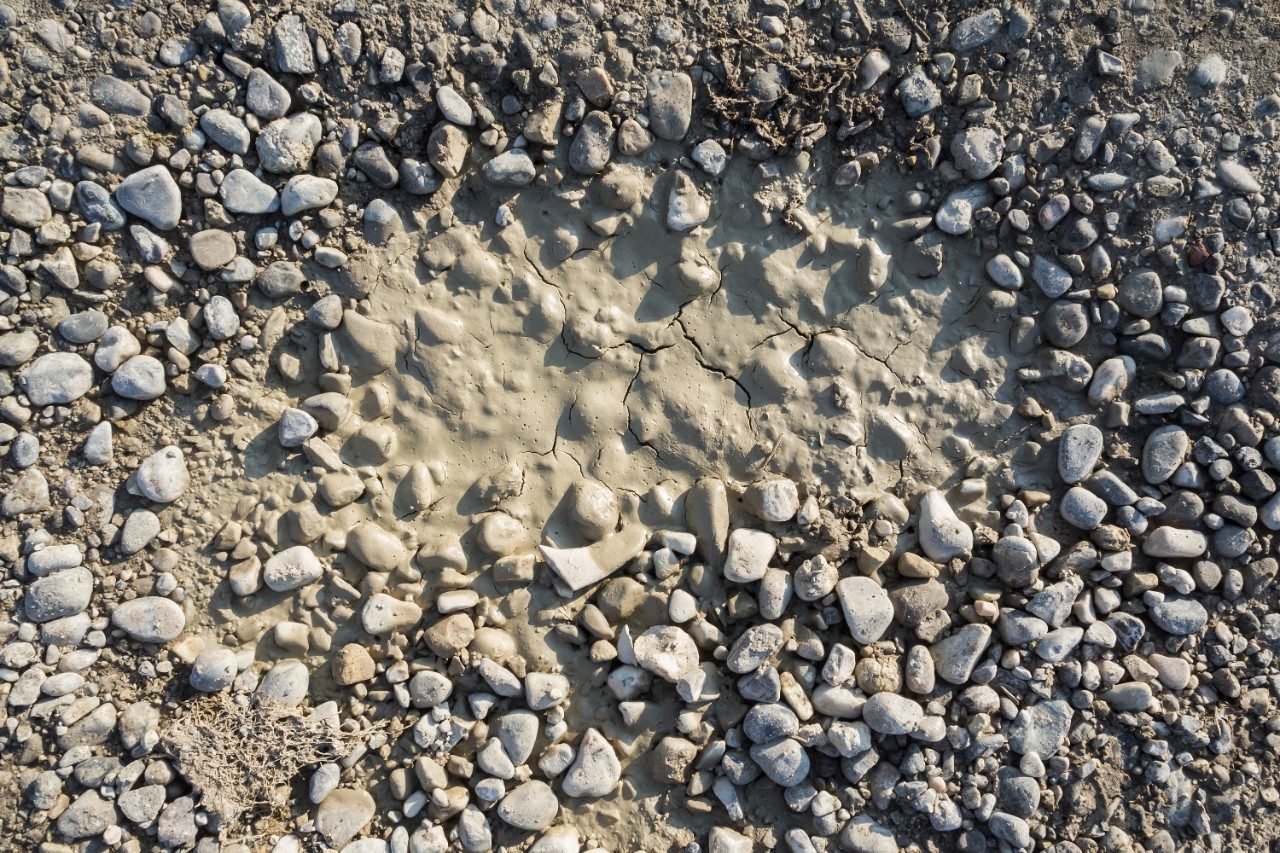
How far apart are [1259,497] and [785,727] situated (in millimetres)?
1974

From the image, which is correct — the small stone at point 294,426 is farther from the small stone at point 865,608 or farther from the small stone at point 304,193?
the small stone at point 865,608

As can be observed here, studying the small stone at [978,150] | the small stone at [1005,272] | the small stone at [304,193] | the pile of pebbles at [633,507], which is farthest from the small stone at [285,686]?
the small stone at [978,150]

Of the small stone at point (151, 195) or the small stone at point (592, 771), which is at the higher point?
the small stone at point (151, 195)

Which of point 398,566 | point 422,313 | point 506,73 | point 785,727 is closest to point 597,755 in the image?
point 785,727

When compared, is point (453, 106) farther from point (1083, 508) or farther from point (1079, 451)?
point (1083, 508)

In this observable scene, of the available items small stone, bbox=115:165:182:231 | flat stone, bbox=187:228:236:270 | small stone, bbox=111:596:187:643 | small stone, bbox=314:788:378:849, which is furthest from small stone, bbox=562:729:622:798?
small stone, bbox=115:165:182:231

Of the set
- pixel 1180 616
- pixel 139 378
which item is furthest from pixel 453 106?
pixel 1180 616

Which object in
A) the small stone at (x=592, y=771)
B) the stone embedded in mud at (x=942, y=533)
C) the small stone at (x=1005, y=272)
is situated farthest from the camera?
the small stone at (x=1005, y=272)

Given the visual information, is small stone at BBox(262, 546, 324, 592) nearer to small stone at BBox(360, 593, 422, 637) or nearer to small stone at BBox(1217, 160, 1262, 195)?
small stone at BBox(360, 593, 422, 637)

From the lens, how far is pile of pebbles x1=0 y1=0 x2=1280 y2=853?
2.90 meters

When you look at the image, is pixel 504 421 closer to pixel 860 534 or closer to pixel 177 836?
pixel 860 534

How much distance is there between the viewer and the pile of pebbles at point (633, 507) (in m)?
2.90

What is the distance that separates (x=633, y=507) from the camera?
10.3 ft

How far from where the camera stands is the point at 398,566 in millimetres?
3053
